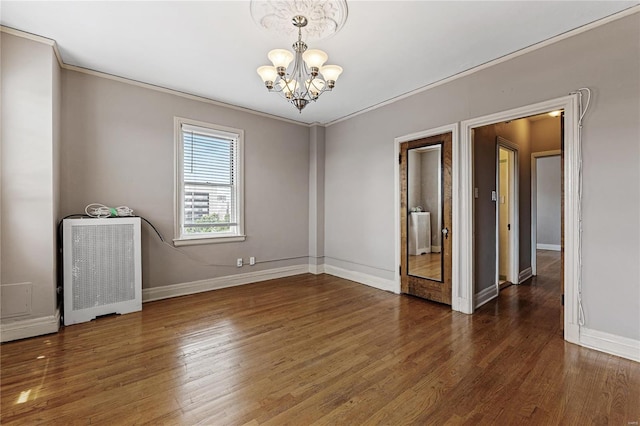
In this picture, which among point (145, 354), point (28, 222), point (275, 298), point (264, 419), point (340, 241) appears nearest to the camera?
point (264, 419)

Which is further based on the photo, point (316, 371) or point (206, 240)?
point (206, 240)

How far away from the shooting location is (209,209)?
4.50 m

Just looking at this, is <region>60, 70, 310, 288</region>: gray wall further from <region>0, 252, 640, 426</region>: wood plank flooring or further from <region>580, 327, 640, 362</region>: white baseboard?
<region>580, 327, 640, 362</region>: white baseboard

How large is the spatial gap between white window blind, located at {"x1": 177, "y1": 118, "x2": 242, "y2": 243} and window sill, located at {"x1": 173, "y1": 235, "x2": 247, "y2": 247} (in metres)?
0.05

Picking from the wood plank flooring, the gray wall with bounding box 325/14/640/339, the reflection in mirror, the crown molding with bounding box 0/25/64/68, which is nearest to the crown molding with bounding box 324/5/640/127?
the gray wall with bounding box 325/14/640/339

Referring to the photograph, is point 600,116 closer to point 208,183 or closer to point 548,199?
point 208,183

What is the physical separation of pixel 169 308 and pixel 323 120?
390cm

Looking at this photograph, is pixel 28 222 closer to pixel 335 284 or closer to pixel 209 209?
pixel 209 209

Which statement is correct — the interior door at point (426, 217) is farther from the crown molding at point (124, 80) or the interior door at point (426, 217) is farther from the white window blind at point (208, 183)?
the white window blind at point (208, 183)

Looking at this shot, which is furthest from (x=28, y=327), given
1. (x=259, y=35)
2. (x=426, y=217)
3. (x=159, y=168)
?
(x=426, y=217)

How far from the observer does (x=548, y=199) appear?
8898 mm

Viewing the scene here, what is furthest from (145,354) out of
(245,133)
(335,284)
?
(245,133)

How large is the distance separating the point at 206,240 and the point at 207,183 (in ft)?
2.85

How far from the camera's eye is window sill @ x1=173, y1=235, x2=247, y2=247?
163 inches
